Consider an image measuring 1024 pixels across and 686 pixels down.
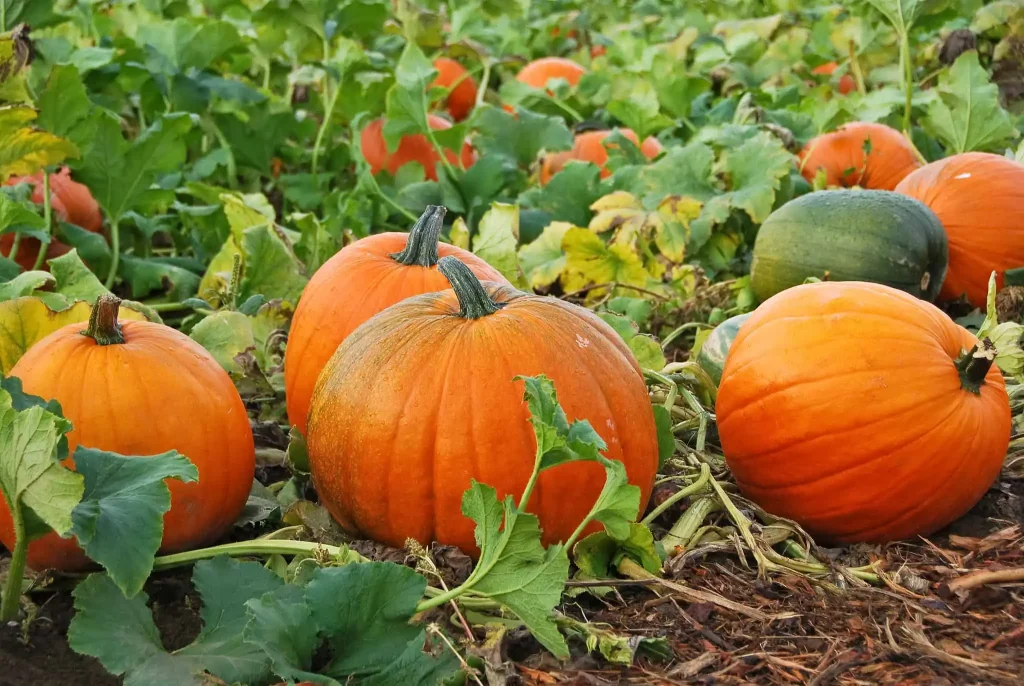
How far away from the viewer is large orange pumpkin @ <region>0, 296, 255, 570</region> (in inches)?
87.7

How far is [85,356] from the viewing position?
2.27 m

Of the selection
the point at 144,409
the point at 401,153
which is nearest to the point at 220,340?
the point at 144,409

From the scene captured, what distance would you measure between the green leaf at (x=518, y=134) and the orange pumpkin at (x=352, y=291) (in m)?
2.06

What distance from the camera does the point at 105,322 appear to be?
2.29 meters

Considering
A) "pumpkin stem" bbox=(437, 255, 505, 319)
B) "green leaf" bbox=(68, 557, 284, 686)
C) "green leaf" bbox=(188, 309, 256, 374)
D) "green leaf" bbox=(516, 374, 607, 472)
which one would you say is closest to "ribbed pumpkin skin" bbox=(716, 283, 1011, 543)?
"pumpkin stem" bbox=(437, 255, 505, 319)

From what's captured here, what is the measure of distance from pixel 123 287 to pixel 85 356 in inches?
81.1

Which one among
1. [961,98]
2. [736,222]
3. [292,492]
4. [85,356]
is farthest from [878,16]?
[85,356]

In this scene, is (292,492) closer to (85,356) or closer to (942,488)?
(85,356)

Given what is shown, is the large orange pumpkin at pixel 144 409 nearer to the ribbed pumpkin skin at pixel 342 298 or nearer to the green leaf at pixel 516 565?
the ribbed pumpkin skin at pixel 342 298

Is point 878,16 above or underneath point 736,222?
above

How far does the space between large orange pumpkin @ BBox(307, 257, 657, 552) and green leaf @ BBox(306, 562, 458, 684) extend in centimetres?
41

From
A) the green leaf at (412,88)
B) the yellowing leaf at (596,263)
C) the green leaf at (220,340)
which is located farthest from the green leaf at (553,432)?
the green leaf at (412,88)

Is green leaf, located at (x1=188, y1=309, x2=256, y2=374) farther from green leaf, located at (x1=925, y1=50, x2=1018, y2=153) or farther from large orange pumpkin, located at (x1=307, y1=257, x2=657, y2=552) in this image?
green leaf, located at (x1=925, y1=50, x2=1018, y2=153)

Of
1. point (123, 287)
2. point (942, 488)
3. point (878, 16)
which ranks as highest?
point (878, 16)
